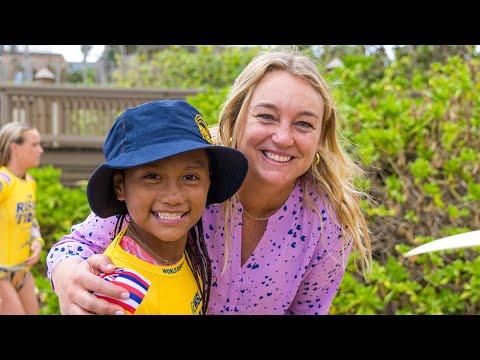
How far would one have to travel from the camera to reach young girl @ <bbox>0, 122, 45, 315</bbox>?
488 cm

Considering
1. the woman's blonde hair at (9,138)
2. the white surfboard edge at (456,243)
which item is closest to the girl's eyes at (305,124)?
the white surfboard edge at (456,243)

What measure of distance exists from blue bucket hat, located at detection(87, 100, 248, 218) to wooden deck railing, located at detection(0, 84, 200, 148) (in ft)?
23.3

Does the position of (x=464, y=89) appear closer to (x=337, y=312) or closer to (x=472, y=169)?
(x=472, y=169)

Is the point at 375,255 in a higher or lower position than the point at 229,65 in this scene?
lower

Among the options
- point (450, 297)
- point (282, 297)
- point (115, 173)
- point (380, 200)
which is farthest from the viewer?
point (380, 200)

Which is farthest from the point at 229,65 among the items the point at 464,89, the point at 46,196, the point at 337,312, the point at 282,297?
the point at 282,297

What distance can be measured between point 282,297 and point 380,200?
240cm

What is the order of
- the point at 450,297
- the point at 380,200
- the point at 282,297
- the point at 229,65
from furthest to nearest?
the point at 229,65
the point at 380,200
the point at 450,297
the point at 282,297

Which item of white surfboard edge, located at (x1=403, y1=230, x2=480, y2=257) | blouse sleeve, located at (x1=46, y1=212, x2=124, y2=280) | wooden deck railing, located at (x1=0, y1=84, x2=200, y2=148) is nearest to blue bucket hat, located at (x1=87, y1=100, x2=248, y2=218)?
blouse sleeve, located at (x1=46, y1=212, x2=124, y2=280)

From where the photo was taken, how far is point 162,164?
5.76 ft

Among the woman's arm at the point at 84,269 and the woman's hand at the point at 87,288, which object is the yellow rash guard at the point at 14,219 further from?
the woman's hand at the point at 87,288

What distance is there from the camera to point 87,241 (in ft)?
6.89
